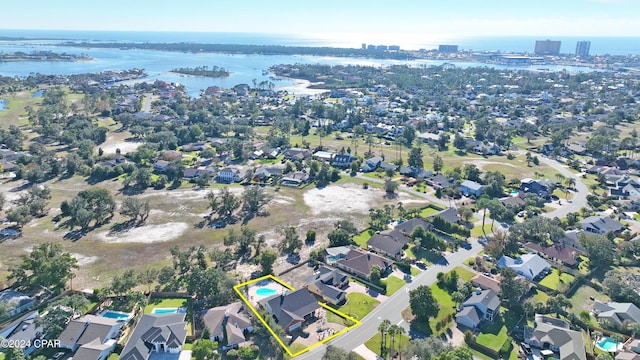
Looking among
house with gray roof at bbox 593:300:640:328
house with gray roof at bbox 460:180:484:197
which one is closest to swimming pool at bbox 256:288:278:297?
house with gray roof at bbox 593:300:640:328

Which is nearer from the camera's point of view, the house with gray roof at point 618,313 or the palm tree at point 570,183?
the house with gray roof at point 618,313

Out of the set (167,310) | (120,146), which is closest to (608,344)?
(167,310)

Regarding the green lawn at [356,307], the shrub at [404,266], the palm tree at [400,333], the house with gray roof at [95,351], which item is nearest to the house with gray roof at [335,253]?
the shrub at [404,266]

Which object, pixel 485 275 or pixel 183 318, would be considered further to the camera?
pixel 485 275

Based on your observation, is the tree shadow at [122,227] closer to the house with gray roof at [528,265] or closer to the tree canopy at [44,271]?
the tree canopy at [44,271]

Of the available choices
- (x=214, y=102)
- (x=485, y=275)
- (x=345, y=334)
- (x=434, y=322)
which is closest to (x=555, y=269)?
(x=485, y=275)

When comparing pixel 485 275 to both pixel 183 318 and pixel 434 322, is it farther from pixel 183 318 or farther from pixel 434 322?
pixel 183 318
